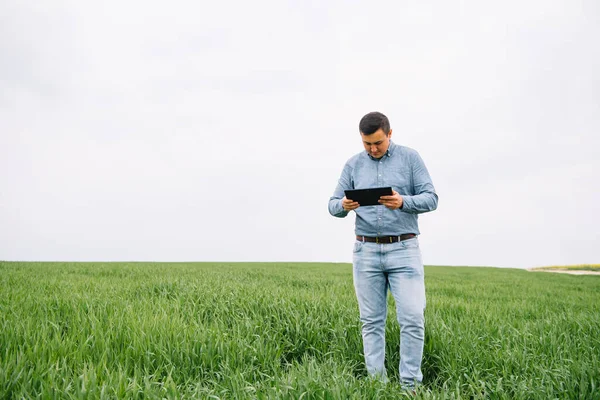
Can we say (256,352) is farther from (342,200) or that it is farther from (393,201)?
(393,201)

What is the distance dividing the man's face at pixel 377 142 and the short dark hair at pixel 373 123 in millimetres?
37

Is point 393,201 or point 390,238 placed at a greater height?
point 393,201

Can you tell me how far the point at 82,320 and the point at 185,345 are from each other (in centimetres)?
189

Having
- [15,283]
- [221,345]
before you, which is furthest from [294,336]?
[15,283]

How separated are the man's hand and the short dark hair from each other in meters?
0.67

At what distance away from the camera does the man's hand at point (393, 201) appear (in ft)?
11.9

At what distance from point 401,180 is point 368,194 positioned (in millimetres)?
564

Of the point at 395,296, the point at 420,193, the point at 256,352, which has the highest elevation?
the point at 420,193

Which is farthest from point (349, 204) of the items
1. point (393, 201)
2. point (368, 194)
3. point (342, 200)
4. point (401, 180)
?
point (401, 180)

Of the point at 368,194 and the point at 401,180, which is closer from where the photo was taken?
the point at 368,194

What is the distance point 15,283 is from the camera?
859cm

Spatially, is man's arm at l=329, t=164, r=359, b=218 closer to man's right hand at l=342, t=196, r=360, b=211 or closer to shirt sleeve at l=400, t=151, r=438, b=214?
man's right hand at l=342, t=196, r=360, b=211

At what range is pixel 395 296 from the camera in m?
3.83

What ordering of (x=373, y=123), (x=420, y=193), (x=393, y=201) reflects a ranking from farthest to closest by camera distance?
(x=420, y=193), (x=373, y=123), (x=393, y=201)
